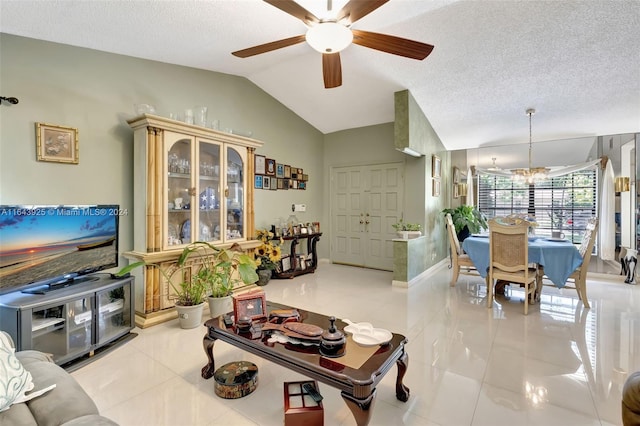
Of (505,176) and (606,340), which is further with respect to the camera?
(505,176)

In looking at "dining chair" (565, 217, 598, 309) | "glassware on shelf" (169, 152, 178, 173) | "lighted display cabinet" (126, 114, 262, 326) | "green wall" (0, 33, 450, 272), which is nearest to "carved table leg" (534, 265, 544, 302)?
"dining chair" (565, 217, 598, 309)

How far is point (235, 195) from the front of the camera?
395 cm

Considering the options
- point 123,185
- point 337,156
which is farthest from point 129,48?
point 337,156

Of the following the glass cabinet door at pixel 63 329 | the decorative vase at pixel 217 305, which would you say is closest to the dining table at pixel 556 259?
the decorative vase at pixel 217 305

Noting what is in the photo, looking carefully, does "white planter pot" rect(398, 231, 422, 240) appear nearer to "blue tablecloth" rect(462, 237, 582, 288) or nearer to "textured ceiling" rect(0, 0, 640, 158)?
"blue tablecloth" rect(462, 237, 582, 288)

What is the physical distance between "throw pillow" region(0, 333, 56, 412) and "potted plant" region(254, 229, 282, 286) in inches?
134

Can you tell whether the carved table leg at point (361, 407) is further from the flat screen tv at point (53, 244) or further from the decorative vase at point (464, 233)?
the decorative vase at point (464, 233)

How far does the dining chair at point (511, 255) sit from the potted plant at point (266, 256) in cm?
301

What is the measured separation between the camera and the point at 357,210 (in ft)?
19.7

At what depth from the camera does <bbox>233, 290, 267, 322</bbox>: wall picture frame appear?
197 cm

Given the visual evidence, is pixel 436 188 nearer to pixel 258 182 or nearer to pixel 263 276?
pixel 258 182

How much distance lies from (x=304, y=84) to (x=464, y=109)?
8.30 ft

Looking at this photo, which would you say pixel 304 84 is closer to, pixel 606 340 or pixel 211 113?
pixel 211 113

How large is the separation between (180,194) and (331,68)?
2.15 metres
